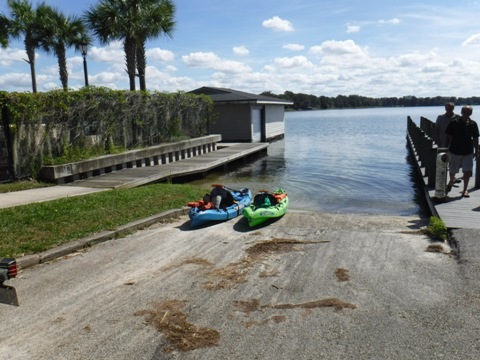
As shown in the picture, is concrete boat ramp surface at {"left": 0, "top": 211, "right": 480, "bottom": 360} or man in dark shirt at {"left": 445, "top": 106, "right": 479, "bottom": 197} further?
man in dark shirt at {"left": 445, "top": 106, "right": 479, "bottom": 197}

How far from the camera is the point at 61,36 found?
124 ft

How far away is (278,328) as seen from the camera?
4.61 m

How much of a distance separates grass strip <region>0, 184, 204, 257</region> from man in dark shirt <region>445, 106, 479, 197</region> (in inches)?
246

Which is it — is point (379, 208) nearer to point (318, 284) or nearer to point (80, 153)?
point (318, 284)

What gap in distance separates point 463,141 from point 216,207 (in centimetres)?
572

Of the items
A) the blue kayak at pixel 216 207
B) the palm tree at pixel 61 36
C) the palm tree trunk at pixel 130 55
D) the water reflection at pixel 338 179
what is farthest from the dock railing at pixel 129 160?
the palm tree at pixel 61 36

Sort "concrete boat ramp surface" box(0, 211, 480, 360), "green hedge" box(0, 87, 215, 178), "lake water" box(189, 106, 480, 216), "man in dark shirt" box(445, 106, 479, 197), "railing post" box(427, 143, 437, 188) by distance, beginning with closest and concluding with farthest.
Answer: "concrete boat ramp surface" box(0, 211, 480, 360) → "man in dark shirt" box(445, 106, 479, 197) → "railing post" box(427, 143, 437, 188) → "green hedge" box(0, 87, 215, 178) → "lake water" box(189, 106, 480, 216)

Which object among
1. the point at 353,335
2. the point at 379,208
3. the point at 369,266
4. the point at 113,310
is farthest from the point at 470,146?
the point at 113,310

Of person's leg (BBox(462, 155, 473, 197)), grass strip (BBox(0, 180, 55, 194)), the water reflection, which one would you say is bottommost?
the water reflection

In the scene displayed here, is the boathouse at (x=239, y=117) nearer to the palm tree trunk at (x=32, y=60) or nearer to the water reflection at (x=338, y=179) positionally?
the water reflection at (x=338, y=179)

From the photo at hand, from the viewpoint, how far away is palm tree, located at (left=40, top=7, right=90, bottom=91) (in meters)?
36.9

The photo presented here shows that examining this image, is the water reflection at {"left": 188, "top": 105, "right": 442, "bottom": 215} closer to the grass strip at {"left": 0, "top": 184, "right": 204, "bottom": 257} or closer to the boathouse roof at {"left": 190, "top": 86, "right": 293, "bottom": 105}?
the boathouse roof at {"left": 190, "top": 86, "right": 293, "bottom": 105}

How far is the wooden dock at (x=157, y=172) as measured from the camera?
13.5 meters

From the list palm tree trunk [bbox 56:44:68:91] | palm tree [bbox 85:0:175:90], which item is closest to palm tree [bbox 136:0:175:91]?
palm tree [bbox 85:0:175:90]
